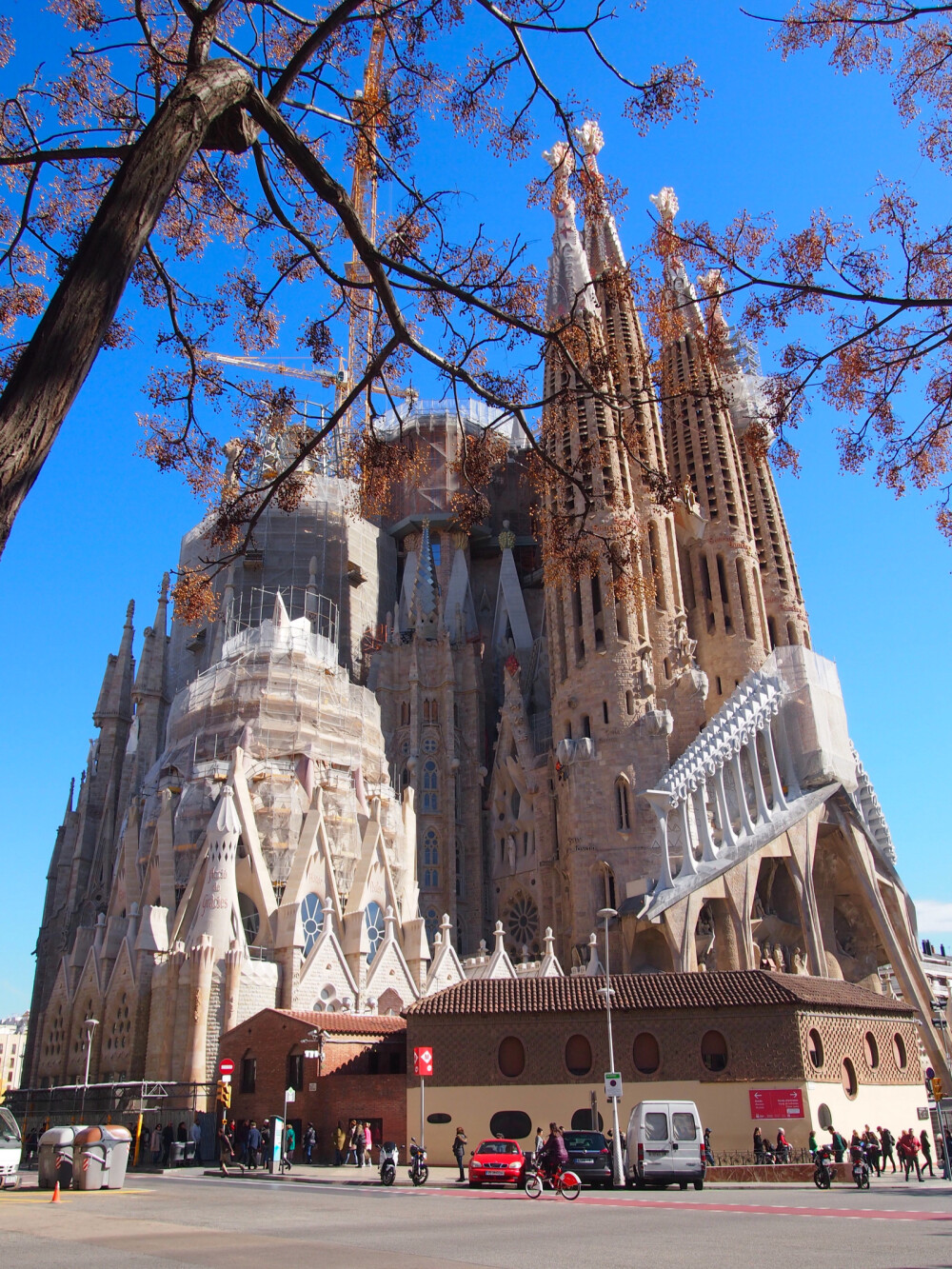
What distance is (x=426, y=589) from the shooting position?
5372cm

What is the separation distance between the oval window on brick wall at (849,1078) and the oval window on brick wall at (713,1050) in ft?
9.89

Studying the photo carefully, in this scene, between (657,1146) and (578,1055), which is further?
(578,1055)

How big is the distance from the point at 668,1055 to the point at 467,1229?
13514mm

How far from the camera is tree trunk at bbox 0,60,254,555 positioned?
4.86m

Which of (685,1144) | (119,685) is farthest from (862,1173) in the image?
(119,685)

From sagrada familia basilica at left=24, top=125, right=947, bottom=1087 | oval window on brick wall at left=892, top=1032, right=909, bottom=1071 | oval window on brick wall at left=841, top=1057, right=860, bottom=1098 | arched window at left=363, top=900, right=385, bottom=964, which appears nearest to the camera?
oval window on brick wall at left=841, top=1057, right=860, bottom=1098

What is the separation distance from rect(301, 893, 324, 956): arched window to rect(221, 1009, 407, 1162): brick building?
21.5 feet

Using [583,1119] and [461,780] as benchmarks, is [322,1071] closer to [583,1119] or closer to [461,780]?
[583,1119]

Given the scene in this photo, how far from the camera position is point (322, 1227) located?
1066cm

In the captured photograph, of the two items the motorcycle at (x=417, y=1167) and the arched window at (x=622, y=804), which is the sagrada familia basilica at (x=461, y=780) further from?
the motorcycle at (x=417, y=1167)

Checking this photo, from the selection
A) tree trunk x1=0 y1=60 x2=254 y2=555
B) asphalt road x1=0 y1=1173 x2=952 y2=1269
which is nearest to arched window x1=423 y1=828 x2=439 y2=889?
asphalt road x1=0 y1=1173 x2=952 y2=1269

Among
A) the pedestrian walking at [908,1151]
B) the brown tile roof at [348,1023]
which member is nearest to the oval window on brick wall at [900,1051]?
the pedestrian walking at [908,1151]

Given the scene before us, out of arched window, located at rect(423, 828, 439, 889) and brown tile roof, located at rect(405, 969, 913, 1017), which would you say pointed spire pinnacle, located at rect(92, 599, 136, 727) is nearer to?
arched window, located at rect(423, 828, 439, 889)

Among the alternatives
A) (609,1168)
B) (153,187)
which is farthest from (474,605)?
(153,187)
